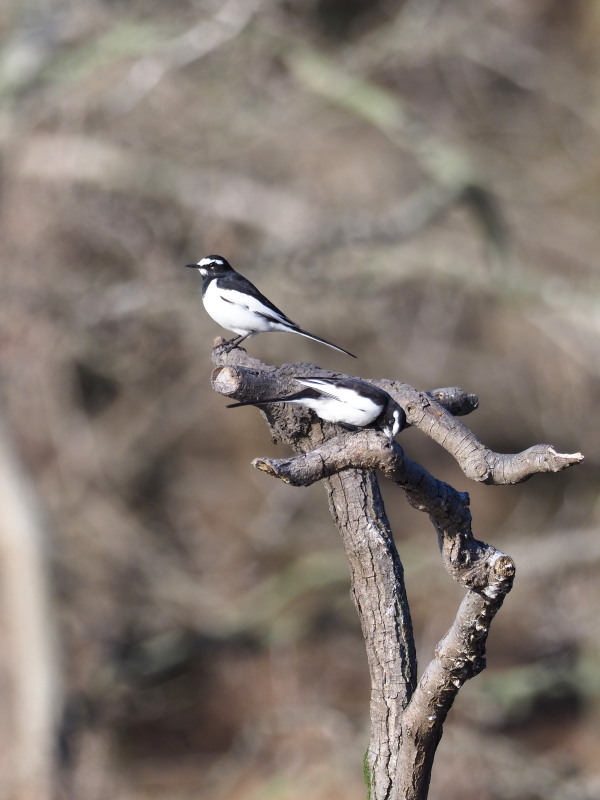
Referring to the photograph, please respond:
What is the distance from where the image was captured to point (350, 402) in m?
3.22

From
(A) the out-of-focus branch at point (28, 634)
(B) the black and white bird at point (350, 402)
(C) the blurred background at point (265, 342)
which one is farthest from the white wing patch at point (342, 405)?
(A) the out-of-focus branch at point (28, 634)

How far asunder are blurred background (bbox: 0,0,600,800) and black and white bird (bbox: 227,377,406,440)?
18.8 ft

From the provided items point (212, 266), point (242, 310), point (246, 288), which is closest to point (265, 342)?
point (212, 266)

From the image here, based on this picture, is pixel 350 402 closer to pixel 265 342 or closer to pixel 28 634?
pixel 28 634

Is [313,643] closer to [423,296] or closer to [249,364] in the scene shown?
[423,296]

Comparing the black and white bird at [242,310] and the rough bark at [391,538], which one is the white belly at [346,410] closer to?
the rough bark at [391,538]

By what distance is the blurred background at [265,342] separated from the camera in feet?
31.7

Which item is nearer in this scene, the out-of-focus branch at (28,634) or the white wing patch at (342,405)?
the white wing patch at (342,405)

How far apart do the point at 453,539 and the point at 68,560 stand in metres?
9.83

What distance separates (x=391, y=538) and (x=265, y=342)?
30.2 ft

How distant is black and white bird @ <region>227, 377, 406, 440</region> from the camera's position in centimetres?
321

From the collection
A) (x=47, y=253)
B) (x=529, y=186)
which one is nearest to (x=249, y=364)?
(x=47, y=253)

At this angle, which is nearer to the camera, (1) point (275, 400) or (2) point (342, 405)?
(2) point (342, 405)

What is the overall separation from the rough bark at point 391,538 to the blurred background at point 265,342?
566cm
